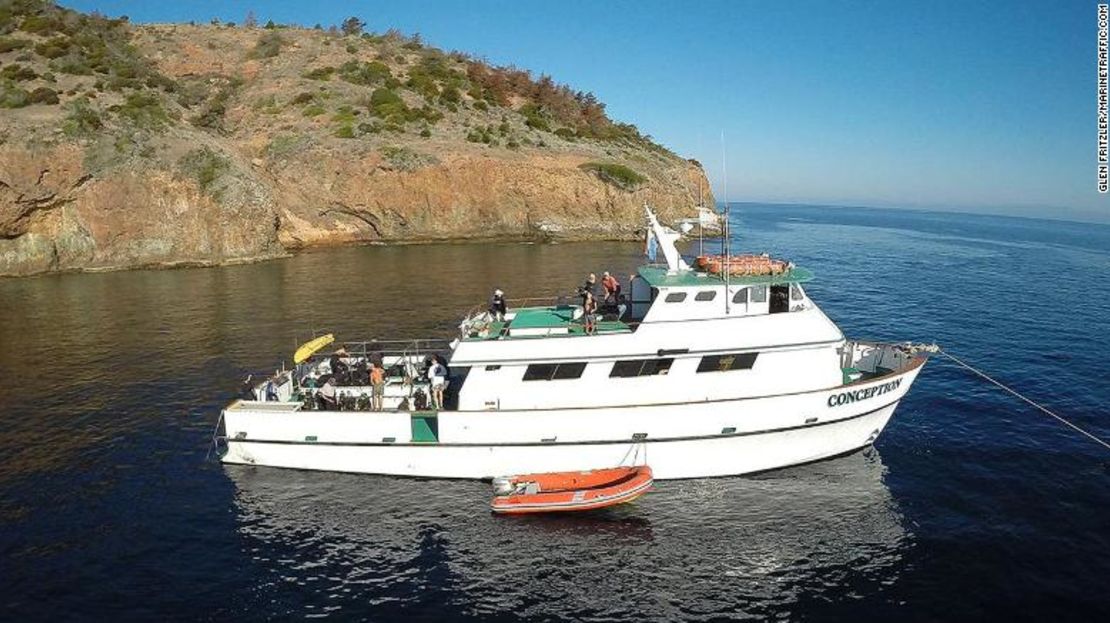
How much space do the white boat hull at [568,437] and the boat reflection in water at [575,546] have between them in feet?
1.70

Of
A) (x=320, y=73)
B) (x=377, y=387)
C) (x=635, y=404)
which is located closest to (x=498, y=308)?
(x=377, y=387)

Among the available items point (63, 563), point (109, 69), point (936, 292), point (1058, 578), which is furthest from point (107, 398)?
point (109, 69)

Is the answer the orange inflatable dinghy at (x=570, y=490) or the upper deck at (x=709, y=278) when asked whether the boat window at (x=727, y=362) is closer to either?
the upper deck at (x=709, y=278)

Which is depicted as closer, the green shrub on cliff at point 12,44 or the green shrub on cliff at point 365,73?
the green shrub on cliff at point 12,44

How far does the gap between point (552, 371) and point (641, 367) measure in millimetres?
2650

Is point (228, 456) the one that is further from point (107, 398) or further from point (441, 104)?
point (441, 104)

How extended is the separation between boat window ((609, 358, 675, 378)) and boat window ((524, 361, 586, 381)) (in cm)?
103

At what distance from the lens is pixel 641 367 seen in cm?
2042

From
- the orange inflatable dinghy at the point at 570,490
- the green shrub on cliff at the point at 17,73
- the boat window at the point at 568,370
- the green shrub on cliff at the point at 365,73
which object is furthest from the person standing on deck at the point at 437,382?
the green shrub on cliff at the point at 365,73

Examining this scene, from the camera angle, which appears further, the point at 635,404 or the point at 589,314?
the point at 589,314

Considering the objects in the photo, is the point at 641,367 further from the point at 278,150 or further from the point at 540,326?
the point at 278,150

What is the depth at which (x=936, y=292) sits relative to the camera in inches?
2069

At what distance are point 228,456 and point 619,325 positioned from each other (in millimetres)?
12727

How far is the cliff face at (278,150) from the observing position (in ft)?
191
